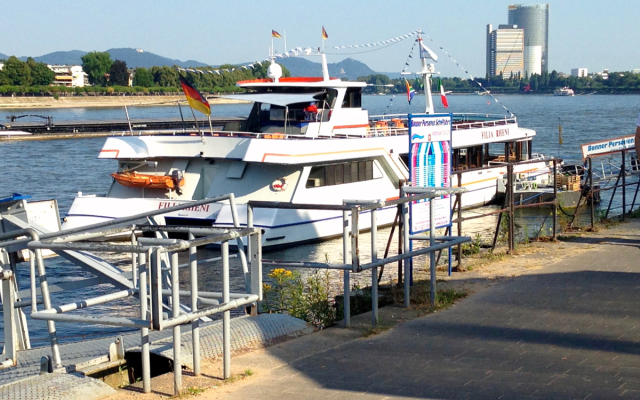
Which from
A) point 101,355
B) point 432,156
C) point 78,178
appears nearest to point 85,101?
point 78,178

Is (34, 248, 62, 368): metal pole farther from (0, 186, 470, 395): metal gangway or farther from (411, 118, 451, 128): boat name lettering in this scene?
(411, 118, 451, 128): boat name lettering

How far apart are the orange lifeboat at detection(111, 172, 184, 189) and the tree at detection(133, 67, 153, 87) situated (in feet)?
461

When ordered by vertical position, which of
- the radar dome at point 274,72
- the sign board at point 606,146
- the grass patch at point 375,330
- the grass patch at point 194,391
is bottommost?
the grass patch at point 375,330

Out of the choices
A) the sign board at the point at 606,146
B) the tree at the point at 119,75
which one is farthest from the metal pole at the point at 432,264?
the tree at the point at 119,75

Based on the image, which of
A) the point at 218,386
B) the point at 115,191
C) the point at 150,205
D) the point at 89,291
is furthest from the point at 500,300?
the point at 115,191

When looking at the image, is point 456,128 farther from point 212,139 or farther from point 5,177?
point 5,177

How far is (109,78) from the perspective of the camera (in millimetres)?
170125

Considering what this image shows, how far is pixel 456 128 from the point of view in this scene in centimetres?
2622

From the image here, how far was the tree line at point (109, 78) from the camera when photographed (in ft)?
399

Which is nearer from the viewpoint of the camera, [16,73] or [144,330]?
[144,330]

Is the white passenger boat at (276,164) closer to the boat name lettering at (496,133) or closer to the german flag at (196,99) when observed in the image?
the german flag at (196,99)

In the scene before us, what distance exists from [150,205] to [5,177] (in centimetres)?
1977

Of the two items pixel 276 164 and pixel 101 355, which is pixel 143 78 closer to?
pixel 276 164

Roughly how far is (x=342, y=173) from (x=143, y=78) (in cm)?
14466
